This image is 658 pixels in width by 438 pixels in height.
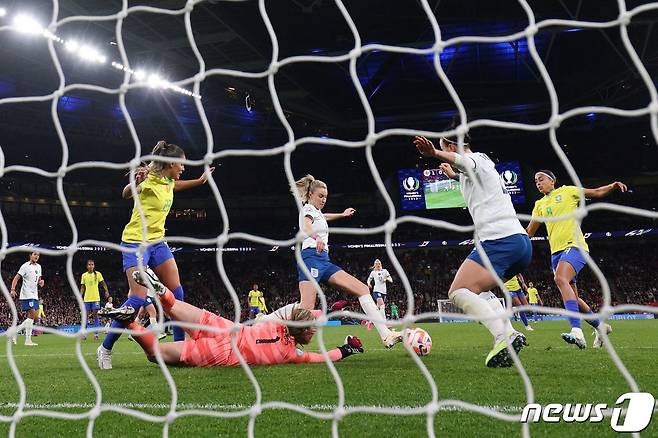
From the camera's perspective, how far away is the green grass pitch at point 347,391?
2367mm

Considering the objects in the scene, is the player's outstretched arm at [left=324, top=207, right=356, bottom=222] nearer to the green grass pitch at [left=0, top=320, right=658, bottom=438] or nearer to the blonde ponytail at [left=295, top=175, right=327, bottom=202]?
the blonde ponytail at [left=295, top=175, right=327, bottom=202]

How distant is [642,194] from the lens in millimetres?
28406

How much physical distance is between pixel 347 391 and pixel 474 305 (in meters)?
1.06

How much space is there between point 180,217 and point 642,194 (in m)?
25.4

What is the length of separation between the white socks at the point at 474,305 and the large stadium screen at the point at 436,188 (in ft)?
72.8

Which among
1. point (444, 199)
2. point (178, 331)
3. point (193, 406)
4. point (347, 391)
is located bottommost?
point (347, 391)

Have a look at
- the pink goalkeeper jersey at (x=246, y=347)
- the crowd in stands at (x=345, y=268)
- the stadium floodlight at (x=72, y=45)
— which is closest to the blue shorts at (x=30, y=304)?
the pink goalkeeper jersey at (x=246, y=347)

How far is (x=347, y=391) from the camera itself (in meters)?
3.21

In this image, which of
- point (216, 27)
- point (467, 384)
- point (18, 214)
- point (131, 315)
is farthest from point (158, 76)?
point (467, 384)

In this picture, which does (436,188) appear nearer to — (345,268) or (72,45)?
(345,268)

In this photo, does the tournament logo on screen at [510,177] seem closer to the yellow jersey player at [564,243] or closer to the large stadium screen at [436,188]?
the large stadium screen at [436,188]

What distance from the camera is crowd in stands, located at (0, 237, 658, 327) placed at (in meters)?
25.5

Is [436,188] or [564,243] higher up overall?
[436,188]

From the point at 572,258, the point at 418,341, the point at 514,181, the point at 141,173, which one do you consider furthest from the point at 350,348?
Answer: the point at 514,181
